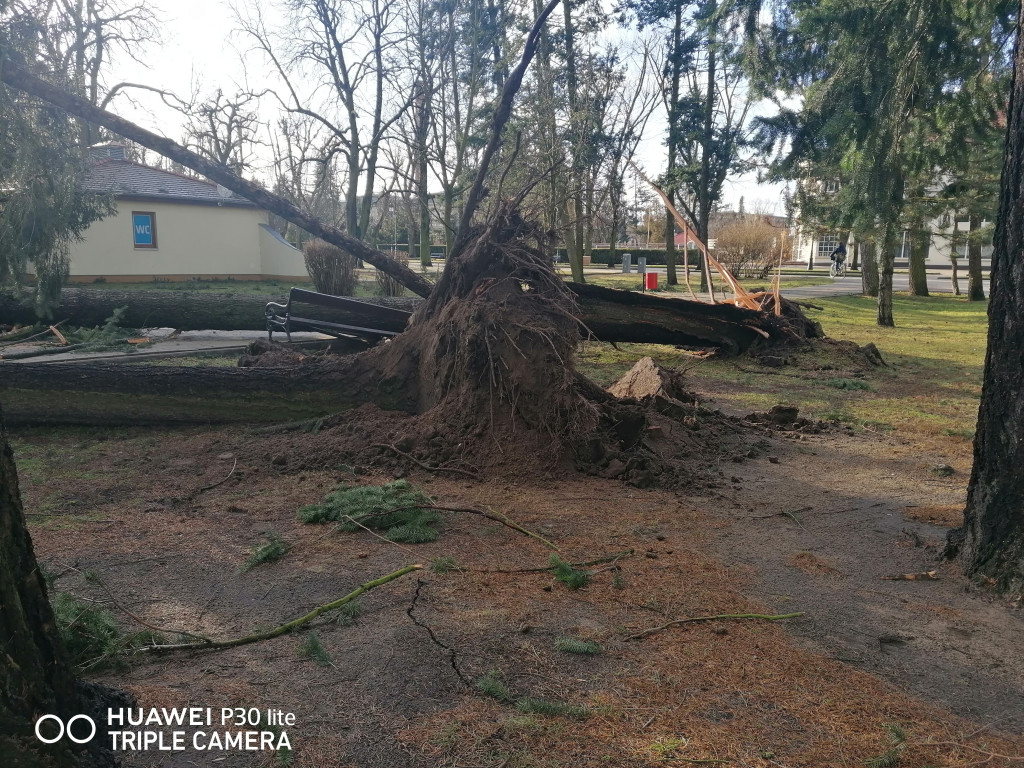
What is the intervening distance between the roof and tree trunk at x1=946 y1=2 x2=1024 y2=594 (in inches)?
1116

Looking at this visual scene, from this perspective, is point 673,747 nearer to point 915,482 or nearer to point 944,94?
point 915,482

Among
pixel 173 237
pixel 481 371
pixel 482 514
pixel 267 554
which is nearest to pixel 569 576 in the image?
pixel 482 514

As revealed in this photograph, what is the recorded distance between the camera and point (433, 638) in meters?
3.47

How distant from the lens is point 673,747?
2.69 m

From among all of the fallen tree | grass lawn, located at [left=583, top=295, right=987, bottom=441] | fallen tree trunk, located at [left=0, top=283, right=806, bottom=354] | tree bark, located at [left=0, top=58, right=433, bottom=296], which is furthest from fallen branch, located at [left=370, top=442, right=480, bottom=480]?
tree bark, located at [left=0, top=58, right=433, bottom=296]

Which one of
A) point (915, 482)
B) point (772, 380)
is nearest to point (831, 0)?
point (772, 380)

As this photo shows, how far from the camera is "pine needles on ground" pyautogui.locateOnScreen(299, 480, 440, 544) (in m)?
4.91

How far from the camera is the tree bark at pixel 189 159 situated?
32.8 feet

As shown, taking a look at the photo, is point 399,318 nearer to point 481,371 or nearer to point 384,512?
point 481,371

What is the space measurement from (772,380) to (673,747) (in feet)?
30.6

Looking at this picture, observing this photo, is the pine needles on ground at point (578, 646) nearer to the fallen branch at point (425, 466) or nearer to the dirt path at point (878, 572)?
the dirt path at point (878, 572)

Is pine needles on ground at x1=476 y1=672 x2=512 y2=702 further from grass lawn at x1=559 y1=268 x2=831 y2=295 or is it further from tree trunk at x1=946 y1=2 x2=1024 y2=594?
grass lawn at x1=559 y1=268 x2=831 y2=295

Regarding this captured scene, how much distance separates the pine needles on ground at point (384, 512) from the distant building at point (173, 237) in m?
24.6

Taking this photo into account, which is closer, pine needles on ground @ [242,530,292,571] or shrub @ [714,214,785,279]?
pine needles on ground @ [242,530,292,571]
